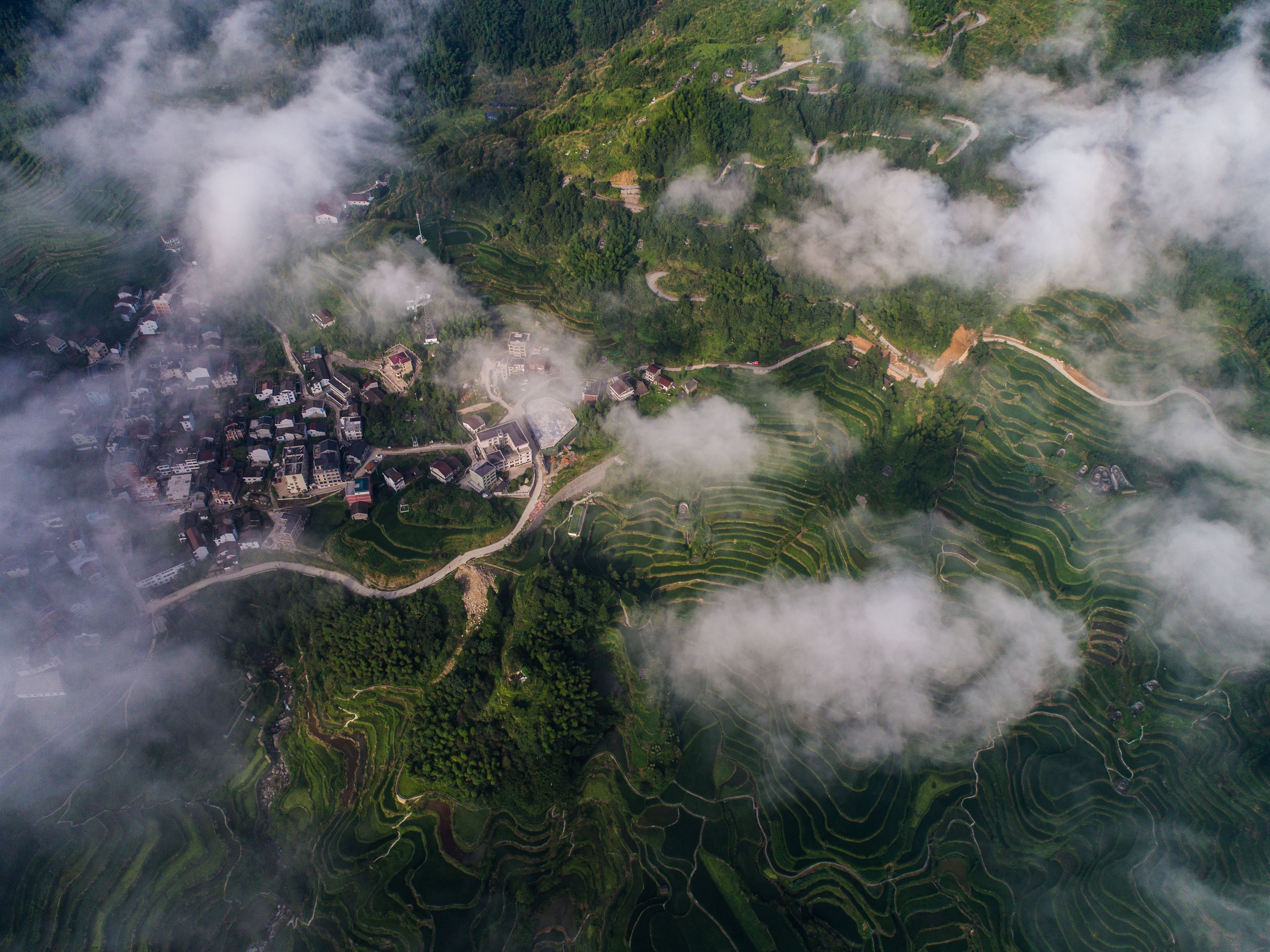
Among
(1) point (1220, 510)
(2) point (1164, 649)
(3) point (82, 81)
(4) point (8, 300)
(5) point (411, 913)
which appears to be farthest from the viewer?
(3) point (82, 81)

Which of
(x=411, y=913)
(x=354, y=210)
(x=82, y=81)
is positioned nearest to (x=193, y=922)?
(x=411, y=913)

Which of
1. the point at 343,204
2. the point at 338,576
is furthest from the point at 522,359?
the point at 343,204

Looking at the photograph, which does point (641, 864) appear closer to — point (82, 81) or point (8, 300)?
point (8, 300)

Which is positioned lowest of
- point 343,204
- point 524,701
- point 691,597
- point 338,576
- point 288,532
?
point 524,701

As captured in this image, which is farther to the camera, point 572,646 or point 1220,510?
point 1220,510

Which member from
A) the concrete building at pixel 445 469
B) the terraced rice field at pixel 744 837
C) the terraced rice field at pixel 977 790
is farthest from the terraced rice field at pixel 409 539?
the terraced rice field at pixel 744 837

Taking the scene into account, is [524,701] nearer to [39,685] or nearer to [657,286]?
[39,685]
